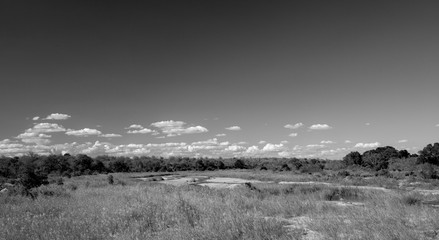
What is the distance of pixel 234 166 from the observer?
123 metres

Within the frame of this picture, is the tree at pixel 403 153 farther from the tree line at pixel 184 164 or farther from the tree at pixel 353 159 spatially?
the tree at pixel 353 159

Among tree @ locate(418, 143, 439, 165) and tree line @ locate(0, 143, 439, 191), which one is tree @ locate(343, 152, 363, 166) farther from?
tree @ locate(418, 143, 439, 165)

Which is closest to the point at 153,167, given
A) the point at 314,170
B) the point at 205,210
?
the point at 314,170

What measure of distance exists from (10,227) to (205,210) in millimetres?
5604

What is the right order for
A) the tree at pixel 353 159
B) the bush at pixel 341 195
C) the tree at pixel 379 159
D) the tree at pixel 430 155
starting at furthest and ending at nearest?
the tree at pixel 353 159 < the tree at pixel 379 159 < the tree at pixel 430 155 < the bush at pixel 341 195

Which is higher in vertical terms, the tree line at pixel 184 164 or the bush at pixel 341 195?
the tree line at pixel 184 164

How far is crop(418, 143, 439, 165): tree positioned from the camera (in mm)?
71438

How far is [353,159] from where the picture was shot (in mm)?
89125

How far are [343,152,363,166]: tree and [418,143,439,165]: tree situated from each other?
1573cm

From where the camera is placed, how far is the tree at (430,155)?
2813 inches

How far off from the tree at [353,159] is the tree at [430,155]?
15733 mm

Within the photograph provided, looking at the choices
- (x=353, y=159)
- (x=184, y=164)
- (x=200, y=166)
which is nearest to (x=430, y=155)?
(x=353, y=159)

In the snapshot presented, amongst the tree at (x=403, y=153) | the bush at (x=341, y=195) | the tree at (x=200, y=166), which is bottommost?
the bush at (x=341, y=195)

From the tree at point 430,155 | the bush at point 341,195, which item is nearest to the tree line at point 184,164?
the tree at point 430,155
